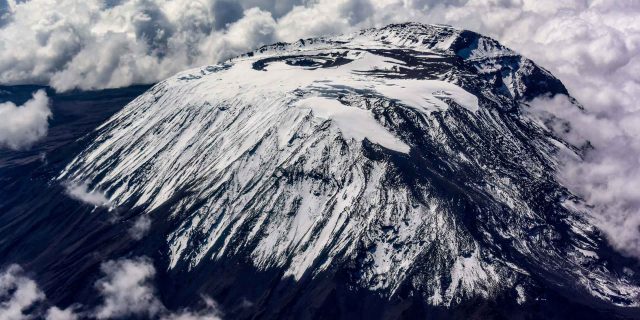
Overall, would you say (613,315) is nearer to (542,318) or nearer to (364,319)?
(542,318)

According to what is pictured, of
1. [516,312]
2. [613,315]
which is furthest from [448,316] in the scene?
[613,315]

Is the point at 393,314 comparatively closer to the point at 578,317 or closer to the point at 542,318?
the point at 542,318

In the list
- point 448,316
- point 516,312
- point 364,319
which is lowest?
point 364,319

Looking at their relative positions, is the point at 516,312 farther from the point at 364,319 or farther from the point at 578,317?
the point at 364,319

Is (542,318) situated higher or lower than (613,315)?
lower

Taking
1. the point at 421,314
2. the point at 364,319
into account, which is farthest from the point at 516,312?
the point at 364,319

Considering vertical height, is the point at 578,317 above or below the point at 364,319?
above

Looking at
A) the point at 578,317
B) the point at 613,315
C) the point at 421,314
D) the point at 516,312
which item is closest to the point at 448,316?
the point at 421,314
